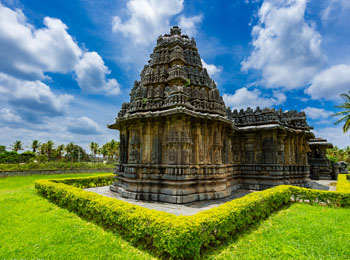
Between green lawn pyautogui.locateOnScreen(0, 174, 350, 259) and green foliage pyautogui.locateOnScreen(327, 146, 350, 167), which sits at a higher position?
green foliage pyautogui.locateOnScreen(327, 146, 350, 167)

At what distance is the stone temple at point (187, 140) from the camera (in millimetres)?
10266

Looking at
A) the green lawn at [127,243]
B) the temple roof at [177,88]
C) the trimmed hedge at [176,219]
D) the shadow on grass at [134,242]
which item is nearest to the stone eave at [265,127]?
the temple roof at [177,88]

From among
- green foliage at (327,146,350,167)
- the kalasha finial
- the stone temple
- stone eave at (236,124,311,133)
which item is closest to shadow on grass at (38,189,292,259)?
the stone temple

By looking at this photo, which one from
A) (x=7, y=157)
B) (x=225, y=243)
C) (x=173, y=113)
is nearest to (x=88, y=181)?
(x=173, y=113)

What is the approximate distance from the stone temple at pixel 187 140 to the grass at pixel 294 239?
4.17 meters

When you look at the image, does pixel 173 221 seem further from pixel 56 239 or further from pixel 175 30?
pixel 175 30

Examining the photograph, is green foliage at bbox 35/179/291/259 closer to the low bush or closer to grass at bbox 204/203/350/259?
grass at bbox 204/203/350/259

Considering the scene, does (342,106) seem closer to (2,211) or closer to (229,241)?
(229,241)

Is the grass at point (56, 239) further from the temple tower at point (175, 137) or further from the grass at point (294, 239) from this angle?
the temple tower at point (175, 137)

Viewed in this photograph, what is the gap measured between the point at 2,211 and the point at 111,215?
5.57m

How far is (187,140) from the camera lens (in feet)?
33.6

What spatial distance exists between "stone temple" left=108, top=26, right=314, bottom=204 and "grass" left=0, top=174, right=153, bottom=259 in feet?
13.9

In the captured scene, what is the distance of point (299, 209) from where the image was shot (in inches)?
346

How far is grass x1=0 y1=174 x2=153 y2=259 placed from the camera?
4.68 metres
